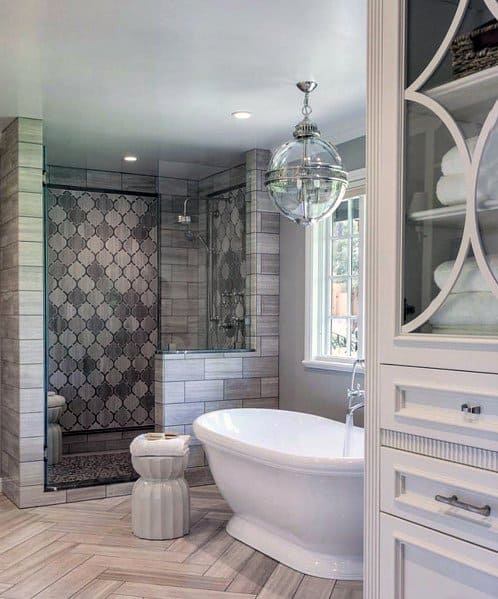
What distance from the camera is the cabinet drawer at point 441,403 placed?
175cm

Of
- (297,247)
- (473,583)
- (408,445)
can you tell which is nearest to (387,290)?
(408,445)

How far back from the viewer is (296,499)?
335cm

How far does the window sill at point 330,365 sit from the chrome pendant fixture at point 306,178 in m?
1.30

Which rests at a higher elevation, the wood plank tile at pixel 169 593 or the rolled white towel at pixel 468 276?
the rolled white towel at pixel 468 276

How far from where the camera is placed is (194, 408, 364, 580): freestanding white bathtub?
3.21 metres

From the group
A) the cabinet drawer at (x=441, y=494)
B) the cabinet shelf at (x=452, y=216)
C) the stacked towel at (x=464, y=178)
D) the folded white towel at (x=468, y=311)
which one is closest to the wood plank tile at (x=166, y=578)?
the cabinet drawer at (x=441, y=494)

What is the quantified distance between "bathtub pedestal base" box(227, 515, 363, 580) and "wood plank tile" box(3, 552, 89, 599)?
2.91ft

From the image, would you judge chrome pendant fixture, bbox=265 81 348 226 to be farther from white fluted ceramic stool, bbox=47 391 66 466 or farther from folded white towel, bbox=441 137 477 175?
white fluted ceramic stool, bbox=47 391 66 466

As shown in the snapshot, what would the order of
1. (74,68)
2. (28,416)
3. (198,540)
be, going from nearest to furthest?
(74,68) < (198,540) < (28,416)

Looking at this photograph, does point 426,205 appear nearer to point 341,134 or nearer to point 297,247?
point 341,134

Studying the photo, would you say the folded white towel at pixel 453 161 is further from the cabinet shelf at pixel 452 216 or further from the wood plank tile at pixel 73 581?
the wood plank tile at pixel 73 581

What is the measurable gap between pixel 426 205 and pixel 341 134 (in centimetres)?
285

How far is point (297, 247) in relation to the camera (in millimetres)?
5129

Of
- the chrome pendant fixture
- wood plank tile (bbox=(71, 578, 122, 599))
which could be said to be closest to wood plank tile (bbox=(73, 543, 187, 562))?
wood plank tile (bbox=(71, 578, 122, 599))
